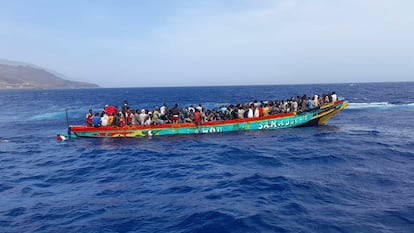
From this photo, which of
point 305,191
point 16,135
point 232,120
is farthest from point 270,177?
point 16,135

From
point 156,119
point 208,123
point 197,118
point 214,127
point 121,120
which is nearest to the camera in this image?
point 121,120

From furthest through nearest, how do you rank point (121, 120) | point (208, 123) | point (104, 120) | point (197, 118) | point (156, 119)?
A: point (156, 119) < point (208, 123) < point (197, 118) < point (104, 120) < point (121, 120)

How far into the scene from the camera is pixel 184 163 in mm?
15508

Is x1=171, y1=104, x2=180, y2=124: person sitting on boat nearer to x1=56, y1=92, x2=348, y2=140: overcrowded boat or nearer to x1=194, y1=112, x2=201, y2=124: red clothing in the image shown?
x1=56, y1=92, x2=348, y2=140: overcrowded boat

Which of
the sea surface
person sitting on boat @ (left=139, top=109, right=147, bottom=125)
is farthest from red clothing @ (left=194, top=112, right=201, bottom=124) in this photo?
person sitting on boat @ (left=139, top=109, right=147, bottom=125)

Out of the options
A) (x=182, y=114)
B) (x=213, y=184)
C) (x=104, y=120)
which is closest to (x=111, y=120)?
(x=104, y=120)

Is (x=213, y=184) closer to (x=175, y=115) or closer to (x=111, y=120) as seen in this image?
(x=175, y=115)

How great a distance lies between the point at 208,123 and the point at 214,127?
2.13ft

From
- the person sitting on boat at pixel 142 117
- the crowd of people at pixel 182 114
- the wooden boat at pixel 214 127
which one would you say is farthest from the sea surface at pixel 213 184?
the crowd of people at pixel 182 114

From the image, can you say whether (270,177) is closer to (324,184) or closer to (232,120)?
(324,184)

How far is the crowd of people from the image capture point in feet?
72.9

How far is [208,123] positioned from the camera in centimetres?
2261

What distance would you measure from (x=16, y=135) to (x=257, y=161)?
2262cm

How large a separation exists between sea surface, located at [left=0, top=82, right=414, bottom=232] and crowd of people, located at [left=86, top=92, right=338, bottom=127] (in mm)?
1554
